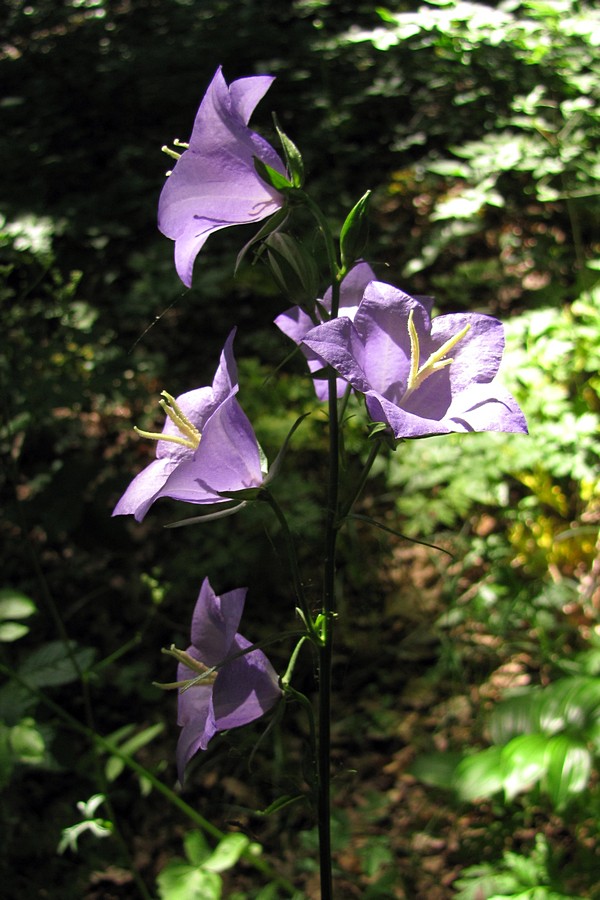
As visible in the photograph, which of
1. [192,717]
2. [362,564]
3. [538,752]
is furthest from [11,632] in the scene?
[362,564]

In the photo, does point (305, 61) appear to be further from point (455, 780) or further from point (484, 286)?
point (455, 780)

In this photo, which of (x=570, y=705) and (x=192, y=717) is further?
(x=570, y=705)

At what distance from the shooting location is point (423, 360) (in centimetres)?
74

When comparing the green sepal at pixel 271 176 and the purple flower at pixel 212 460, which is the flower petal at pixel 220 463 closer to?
the purple flower at pixel 212 460

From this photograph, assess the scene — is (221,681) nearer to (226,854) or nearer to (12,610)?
(226,854)

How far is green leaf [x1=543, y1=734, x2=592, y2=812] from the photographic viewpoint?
4.15ft

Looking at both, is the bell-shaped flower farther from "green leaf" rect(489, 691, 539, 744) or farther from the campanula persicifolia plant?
"green leaf" rect(489, 691, 539, 744)

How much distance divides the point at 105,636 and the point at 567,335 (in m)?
1.73

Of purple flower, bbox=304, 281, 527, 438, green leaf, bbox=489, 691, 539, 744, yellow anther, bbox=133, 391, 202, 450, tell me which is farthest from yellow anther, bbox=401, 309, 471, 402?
green leaf, bbox=489, 691, 539, 744

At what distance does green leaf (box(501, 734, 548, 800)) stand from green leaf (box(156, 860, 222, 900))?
0.52 meters

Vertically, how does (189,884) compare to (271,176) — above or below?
below

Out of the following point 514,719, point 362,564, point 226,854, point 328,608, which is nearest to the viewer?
point 328,608

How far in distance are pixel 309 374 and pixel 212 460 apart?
12 centimetres

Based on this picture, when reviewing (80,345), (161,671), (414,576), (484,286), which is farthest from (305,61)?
(161,671)
